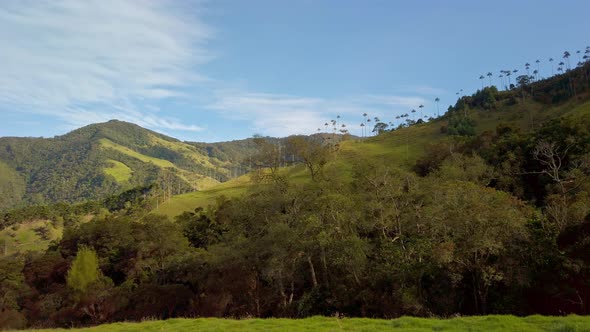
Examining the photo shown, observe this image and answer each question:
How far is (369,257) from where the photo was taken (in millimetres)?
35906

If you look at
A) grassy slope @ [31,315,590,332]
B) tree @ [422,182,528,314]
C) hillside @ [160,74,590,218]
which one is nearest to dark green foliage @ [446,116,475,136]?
hillside @ [160,74,590,218]

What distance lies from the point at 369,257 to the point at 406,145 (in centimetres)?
12420

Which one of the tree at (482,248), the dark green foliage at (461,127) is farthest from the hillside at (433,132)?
the tree at (482,248)

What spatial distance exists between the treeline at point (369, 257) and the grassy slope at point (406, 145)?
57.8 meters

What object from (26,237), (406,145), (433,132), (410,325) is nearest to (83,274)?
(410,325)

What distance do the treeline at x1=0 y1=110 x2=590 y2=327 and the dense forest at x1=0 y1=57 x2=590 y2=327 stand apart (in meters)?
0.14

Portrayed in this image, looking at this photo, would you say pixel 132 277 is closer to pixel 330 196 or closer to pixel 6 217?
pixel 330 196

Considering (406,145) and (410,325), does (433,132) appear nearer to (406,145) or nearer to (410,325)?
(406,145)

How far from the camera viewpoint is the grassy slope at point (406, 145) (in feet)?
419

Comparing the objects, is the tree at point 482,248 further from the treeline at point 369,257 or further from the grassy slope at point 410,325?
the grassy slope at point 410,325

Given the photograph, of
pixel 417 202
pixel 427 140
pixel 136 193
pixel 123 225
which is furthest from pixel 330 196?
pixel 136 193

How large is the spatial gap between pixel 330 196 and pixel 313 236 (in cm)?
429

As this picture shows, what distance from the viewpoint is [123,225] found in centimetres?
8406

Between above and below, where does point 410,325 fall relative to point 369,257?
above
